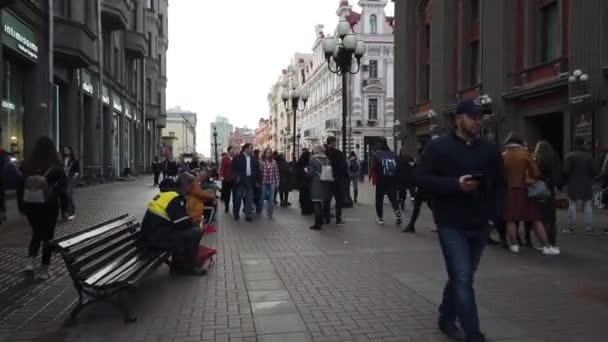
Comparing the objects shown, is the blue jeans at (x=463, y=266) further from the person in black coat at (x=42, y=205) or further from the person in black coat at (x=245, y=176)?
the person in black coat at (x=245, y=176)

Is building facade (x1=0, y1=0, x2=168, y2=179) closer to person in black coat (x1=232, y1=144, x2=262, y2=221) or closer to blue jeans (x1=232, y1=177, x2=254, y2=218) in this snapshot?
person in black coat (x1=232, y1=144, x2=262, y2=221)

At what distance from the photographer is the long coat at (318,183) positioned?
11914 mm

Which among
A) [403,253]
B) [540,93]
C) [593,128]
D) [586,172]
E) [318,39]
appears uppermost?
[318,39]

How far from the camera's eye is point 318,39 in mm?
81750

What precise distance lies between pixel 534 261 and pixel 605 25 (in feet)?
44.7

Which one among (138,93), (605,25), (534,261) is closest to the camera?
(534,261)

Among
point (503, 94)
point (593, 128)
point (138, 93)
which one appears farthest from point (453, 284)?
point (138, 93)

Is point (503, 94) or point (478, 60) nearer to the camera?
point (503, 94)

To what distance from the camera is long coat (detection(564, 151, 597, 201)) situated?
35.8 feet

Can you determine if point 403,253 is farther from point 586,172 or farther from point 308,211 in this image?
point 308,211

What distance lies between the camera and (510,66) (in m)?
24.5

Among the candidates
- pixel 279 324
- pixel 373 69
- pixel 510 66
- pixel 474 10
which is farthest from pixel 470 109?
pixel 373 69

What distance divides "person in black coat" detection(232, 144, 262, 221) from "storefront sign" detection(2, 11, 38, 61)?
8.97 metres

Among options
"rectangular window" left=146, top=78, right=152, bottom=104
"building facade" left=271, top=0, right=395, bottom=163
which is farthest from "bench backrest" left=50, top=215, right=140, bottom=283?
"building facade" left=271, top=0, right=395, bottom=163
